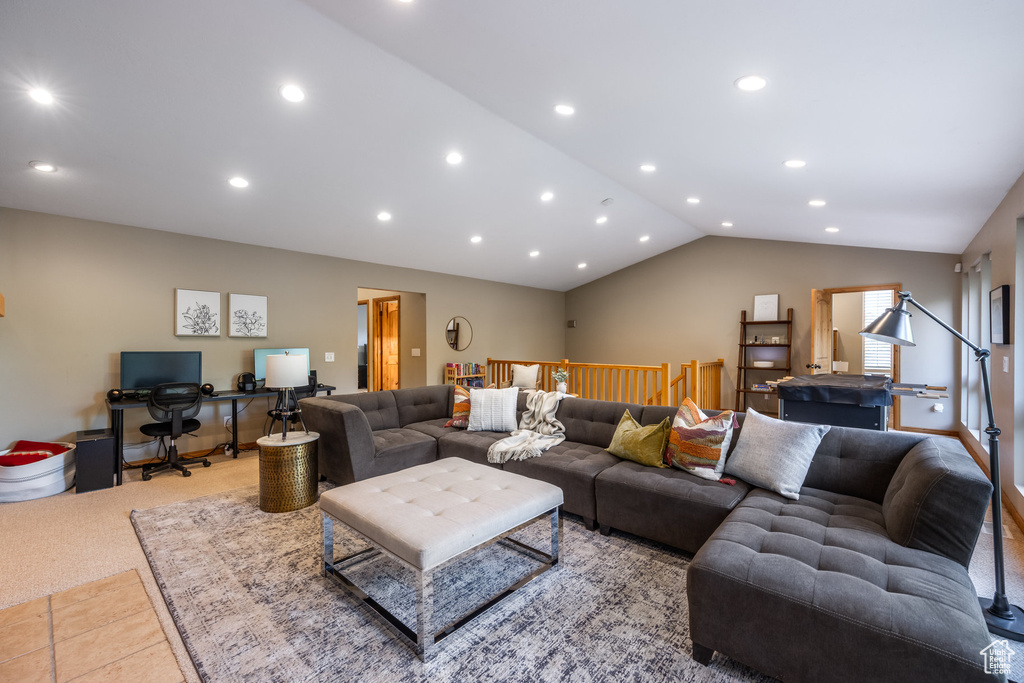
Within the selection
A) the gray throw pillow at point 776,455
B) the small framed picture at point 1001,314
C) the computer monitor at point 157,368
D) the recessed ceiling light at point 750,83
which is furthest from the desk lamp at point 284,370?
the small framed picture at point 1001,314

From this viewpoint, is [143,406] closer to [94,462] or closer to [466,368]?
[94,462]

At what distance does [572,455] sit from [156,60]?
3.49 m

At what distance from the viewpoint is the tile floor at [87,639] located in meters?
1.71

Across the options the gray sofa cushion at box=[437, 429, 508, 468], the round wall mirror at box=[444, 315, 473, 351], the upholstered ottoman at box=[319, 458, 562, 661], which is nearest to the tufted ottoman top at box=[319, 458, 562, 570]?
the upholstered ottoman at box=[319, 458, 562, 661]

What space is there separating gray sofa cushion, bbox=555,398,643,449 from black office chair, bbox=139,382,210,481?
348 centimetres

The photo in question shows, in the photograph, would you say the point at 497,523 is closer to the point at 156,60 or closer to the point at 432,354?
the point at 156,60

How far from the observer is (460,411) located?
4.25 m

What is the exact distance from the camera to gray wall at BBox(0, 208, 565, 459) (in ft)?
12.8

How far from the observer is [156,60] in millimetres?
2406

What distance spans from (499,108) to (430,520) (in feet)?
9.35

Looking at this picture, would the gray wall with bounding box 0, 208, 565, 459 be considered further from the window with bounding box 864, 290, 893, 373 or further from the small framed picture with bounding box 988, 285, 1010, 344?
the window with bounding box 864, 290, 893, 373

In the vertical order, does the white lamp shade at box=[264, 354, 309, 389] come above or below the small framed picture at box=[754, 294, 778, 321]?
below

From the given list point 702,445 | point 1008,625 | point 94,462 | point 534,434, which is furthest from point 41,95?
point 1008,625

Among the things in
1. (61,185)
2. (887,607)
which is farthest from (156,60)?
(887,607)
